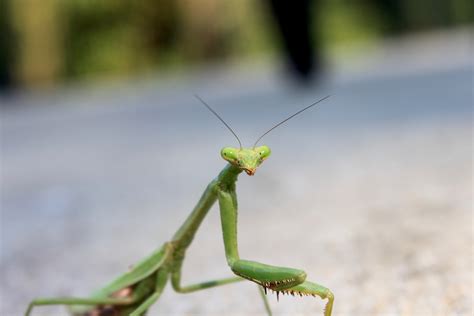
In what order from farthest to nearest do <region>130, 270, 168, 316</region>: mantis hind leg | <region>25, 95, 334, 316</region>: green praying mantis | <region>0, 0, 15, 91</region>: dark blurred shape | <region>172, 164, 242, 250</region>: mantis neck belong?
<region>0, 0, 15, 91</region>: dark blurred shape
<region>130, 270, 168, 316</region>: mantis hind leg
<region>172, 164, 242, 250</region>: mantis neck
<region>25, 95, 334, 316</region>: green praying mantis

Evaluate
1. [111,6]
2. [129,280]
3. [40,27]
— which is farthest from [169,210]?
[111,6]

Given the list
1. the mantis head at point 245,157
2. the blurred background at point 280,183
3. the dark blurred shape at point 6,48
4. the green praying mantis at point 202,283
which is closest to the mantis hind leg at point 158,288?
the green praying mantis at point 202,283

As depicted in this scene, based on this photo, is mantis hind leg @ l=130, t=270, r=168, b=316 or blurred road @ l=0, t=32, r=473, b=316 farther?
blurred road @ l=0, t=32, r=473, b=316

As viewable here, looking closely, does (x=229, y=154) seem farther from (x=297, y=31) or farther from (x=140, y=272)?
(x=297, y=31)

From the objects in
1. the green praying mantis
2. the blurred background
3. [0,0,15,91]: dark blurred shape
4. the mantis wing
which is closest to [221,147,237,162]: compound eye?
the green praying mantis

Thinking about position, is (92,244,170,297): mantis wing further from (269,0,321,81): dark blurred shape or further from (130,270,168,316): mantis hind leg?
(269,0,321,81): dark blurred shape

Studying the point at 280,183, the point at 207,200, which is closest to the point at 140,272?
the point at 207,200
